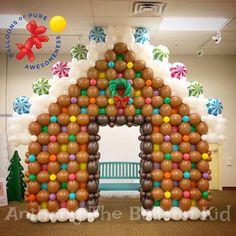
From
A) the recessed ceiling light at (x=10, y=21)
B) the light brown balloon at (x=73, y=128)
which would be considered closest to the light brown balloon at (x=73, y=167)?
the light brown balloon at (x=73, y=128)

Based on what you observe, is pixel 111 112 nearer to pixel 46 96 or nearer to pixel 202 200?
pixel 46 96

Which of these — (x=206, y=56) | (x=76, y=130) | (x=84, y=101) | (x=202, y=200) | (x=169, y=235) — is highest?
(x=206, y=56)

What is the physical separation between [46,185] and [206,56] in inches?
183

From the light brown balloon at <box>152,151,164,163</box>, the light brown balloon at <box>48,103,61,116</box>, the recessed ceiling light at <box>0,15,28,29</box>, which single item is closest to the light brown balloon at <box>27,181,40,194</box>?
the light brown balloon at <box>48,103,61,116</box>

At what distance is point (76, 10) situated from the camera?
14.1 ft

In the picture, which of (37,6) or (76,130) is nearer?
(37,6)

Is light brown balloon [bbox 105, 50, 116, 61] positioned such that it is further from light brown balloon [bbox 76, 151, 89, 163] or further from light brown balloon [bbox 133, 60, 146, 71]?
light brown balloon [bbox 76, 151, 89, 163]

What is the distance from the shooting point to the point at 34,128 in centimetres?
454

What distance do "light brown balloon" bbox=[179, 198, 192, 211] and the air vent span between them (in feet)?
9.16

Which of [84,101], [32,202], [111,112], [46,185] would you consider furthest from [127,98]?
[32,202]

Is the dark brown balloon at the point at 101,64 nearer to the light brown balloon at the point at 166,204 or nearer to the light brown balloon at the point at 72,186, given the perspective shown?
the light brown balloon at the point at 72,186

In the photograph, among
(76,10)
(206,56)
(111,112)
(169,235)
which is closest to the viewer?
(169,235)

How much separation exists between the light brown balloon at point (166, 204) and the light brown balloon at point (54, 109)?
208cm

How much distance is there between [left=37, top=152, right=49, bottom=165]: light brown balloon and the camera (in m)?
4.50
